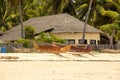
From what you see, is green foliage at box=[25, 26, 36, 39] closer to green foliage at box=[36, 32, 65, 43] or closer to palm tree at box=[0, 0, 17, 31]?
green foliage at box=[36, 32, 65, 43]

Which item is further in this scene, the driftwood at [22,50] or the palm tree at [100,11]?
the palm tree at [100,11]

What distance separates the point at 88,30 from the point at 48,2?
10.1m

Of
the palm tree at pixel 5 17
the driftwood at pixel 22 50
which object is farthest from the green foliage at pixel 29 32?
the palm tree at pixel 5 17

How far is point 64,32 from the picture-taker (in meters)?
45.8

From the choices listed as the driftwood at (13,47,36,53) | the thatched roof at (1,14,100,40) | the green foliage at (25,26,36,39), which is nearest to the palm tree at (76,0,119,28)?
the thatched roof at (1,14,100,40)

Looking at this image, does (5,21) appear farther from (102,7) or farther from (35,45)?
(35,45)

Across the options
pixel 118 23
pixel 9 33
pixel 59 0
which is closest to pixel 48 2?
pixel 59 0

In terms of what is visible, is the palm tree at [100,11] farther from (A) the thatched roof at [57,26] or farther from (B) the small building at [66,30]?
(B) the small building at [66,30]

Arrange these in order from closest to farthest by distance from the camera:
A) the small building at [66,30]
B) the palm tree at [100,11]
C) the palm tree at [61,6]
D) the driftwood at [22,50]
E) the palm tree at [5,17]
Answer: the driftwood at [22,50] < the small building at [66,30] < the palm tree at [100,11] < the palm tree at [61,6] < the palm tree at [5,17]

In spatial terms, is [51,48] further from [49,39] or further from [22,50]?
[49,39]
